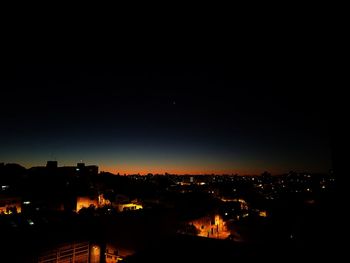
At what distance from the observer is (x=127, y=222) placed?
829 inches

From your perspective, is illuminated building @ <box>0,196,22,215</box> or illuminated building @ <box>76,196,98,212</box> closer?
illuminated building @ <box>0,196,22,215</box>


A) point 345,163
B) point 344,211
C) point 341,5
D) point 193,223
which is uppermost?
point 341,5

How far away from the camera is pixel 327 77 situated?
2691 millimetres

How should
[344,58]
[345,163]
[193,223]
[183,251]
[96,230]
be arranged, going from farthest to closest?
[193,223] < [96,230] < [183,251] < [344,58] < [345,163]

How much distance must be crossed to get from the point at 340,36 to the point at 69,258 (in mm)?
15621

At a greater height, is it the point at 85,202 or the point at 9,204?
the point at 9,204

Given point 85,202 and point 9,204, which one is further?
point 85,202

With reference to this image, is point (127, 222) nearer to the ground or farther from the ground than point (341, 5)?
nearer to the ground

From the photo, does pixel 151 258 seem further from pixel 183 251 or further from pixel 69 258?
pixel 69 258

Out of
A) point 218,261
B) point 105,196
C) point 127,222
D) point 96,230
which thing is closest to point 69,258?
point 96,230

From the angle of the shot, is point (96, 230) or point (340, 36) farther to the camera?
point (96, 230)

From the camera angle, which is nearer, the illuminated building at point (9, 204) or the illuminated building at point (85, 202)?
the illuminated building at point (9, 204)

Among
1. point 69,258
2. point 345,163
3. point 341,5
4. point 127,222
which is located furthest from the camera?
point 127,222

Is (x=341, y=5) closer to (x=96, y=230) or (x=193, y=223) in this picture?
(x=96, y=230)
